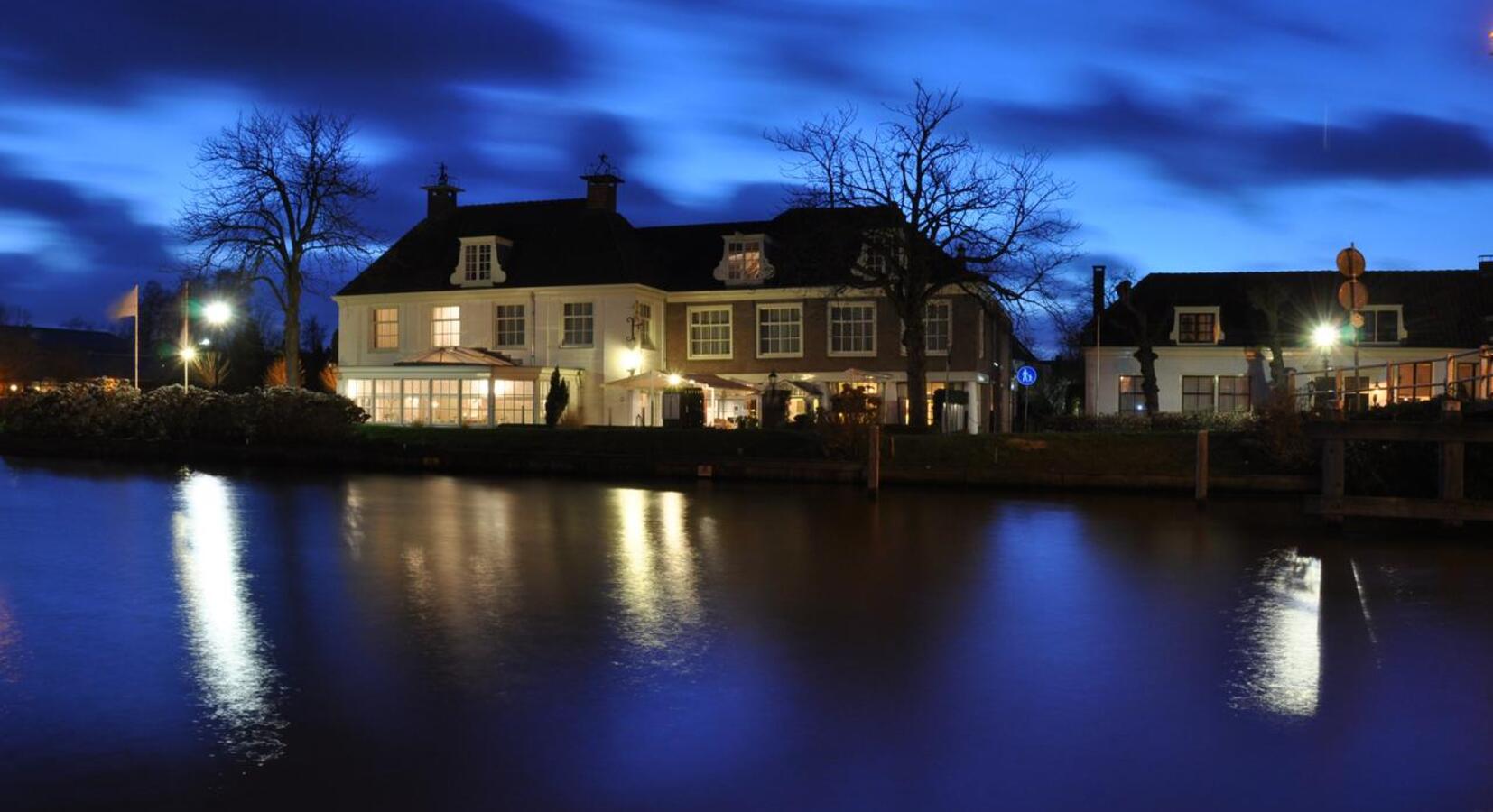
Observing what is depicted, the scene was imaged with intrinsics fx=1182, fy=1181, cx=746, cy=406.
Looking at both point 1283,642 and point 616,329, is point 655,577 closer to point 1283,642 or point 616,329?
point 1283,642

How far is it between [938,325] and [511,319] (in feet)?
48.2

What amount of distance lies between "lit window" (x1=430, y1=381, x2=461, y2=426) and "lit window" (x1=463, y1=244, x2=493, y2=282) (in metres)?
4.25

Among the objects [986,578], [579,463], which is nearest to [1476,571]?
[986,578]

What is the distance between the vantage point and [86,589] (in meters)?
10.1

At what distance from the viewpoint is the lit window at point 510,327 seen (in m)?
40.9

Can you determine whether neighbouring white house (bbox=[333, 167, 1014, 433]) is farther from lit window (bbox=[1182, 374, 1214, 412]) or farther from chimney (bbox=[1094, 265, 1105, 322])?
chimney (bbox=[1094, 265, 1105, 322])

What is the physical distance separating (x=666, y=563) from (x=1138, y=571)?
4845 mm

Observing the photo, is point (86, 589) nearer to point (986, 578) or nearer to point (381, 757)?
point (381, 757)

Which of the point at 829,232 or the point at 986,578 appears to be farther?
the point at 829,232

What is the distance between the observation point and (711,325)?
4116 cm

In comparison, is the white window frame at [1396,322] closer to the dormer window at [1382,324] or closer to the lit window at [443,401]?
the dormer window at [1382,324]

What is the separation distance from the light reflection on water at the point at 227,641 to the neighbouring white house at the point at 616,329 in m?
24.3

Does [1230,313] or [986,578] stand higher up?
[1230,313]

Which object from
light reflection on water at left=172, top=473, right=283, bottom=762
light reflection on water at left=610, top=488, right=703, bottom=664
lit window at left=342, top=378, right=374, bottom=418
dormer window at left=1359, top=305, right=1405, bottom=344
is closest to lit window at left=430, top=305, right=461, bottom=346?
lit window at left=342, top=378, right=374, bottom=418
